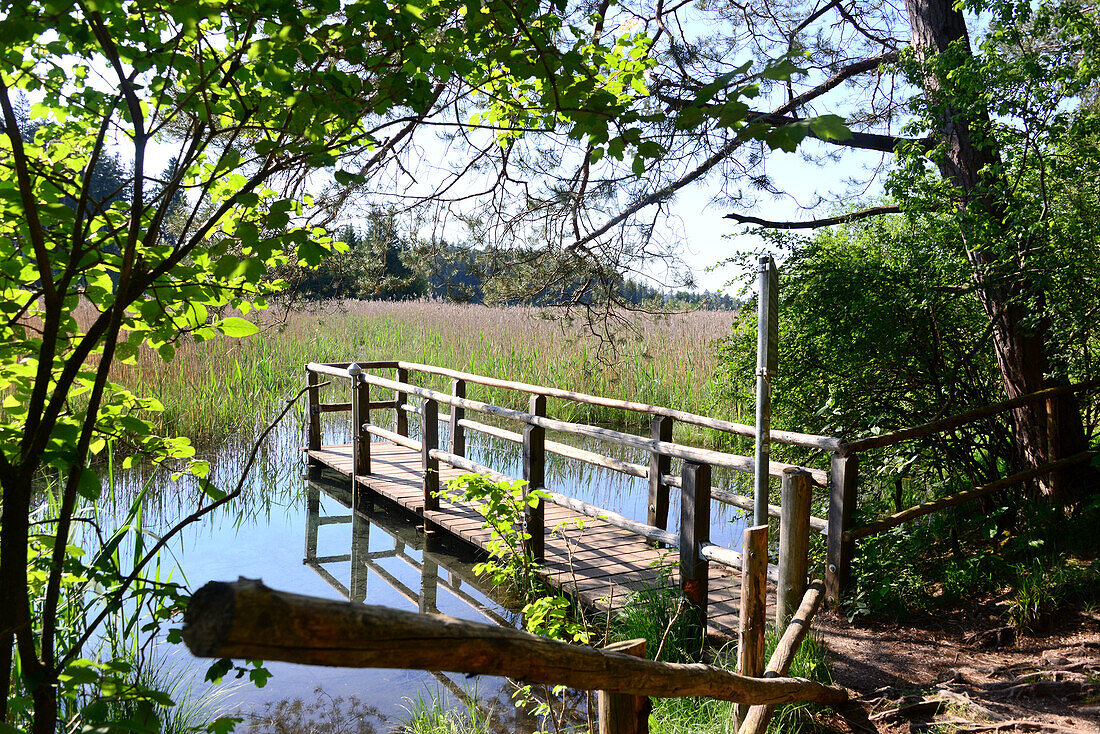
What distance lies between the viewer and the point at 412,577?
584 centimetres

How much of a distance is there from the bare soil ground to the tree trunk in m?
1.45

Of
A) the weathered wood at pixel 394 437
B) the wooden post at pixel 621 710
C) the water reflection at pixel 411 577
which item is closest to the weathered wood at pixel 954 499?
the water reflection at pixel 411 577

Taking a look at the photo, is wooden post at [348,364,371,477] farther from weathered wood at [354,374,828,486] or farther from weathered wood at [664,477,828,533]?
weathered wood at [664,477,828,533]

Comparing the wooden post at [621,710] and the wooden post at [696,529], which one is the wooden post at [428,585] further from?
the wooden post at [621,710]

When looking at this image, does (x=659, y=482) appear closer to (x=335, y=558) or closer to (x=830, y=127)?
(x=335, y=558)

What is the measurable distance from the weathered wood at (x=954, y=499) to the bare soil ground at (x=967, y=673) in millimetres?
452

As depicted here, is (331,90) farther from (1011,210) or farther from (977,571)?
(977,571)

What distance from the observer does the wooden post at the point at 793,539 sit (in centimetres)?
352

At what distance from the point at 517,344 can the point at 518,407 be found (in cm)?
135

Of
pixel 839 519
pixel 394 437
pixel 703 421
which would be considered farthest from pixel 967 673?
pixel 394 437

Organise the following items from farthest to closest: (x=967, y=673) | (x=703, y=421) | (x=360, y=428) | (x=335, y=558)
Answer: (x=360, y=428) → (x=335, y=558) → (x=703, y=421) → (x=967, y=673)

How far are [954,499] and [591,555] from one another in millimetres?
2096

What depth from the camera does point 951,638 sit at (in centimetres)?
398

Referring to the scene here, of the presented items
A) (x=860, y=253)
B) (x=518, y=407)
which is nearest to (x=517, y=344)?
(x=518, y=407)
